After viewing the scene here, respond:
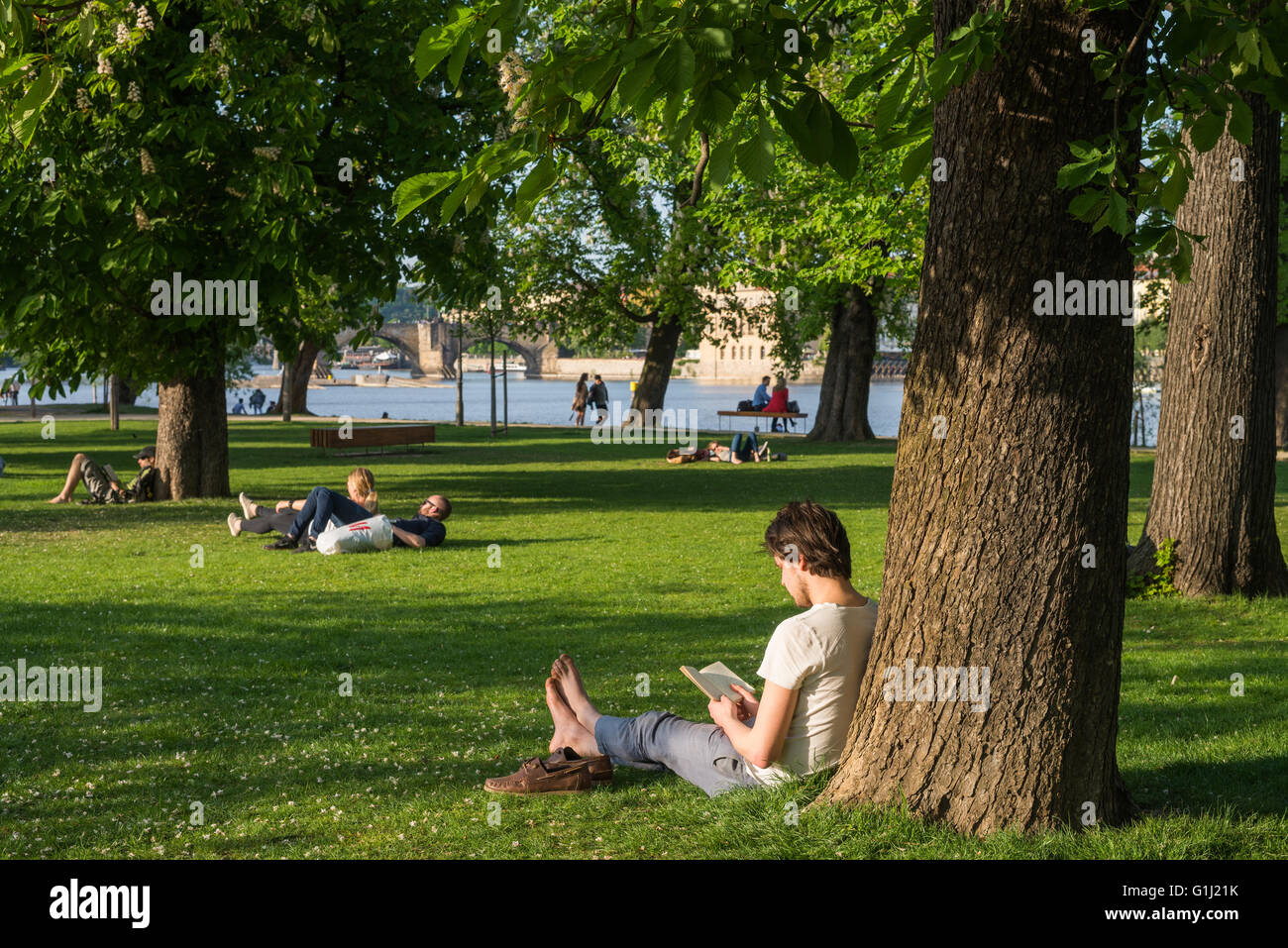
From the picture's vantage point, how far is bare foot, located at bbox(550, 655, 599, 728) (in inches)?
248

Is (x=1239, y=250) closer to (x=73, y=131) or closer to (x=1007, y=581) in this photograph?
(x=1007, y=581)

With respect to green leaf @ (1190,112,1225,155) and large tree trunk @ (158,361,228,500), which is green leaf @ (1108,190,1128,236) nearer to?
green leaf @ (1190,112,1225,155)

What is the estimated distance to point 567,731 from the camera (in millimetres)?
6285

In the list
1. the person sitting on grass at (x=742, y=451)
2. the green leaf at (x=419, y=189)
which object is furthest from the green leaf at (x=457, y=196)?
the person sitting on grass at (x=742, y=451)

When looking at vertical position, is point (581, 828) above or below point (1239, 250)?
below

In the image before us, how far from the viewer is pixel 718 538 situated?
15.7 meters

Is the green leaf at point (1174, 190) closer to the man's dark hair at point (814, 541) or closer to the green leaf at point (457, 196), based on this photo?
the man's dark hair at point (814, 541)

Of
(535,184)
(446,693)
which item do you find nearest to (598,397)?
(446,693)

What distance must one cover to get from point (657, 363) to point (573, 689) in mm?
34229

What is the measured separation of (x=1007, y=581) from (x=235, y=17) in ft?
40.5

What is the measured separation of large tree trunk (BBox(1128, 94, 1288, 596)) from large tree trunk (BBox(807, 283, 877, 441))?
78.1ft

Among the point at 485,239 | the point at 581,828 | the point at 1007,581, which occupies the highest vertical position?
the point at 485,239

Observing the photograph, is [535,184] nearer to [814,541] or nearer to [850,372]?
[814,541]
